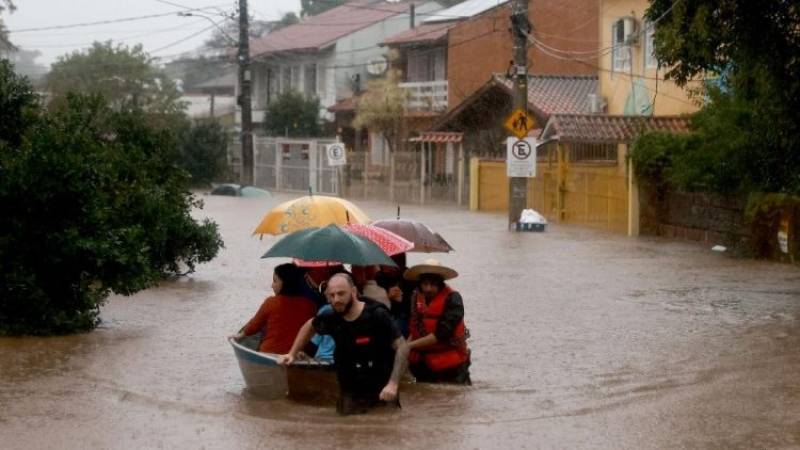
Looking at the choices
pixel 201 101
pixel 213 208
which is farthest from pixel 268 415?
pixel 201 101

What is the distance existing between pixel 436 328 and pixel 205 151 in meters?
50.5

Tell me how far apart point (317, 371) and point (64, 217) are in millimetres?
5386

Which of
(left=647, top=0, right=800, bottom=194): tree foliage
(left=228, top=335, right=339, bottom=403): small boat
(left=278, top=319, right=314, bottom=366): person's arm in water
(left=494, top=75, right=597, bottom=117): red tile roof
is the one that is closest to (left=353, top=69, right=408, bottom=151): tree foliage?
(left=494, top=75, right=597, bottom=117): red tile roof

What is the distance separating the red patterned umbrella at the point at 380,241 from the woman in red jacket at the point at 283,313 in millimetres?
397

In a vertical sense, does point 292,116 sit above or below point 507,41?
below

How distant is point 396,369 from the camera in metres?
10.3

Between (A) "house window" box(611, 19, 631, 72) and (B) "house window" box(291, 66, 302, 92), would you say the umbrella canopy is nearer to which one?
(A) "house window" box(611, 19, 631, 72)

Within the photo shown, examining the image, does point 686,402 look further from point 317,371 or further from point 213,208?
point 213,208

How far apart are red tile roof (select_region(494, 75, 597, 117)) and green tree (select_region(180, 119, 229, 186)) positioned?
19714 millimetres

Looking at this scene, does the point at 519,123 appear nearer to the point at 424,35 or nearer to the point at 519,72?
the point at 519,72

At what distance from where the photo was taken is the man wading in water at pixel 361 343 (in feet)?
33.6

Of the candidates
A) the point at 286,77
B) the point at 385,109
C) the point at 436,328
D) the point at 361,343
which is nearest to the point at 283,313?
the point at 436,328

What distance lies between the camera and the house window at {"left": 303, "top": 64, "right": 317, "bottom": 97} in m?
68.4

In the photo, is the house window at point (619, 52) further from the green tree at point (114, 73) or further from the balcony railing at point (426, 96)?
the green tree at point (114, 73)
